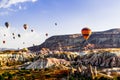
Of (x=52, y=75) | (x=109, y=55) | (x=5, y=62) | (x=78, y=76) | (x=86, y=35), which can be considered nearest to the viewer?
(x=86, y=35)

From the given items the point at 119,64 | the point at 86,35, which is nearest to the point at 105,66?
the point at 119,64

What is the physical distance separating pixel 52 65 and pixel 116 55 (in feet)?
118

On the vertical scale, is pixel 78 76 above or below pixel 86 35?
below

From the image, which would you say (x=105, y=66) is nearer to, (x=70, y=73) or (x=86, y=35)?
(x=70, y=73)

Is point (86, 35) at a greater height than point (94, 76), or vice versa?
point (86, 35)

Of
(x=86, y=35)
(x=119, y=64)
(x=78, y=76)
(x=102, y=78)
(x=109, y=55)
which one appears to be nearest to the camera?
(x=86, y=35)

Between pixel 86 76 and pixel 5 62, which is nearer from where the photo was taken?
pixel 86 76

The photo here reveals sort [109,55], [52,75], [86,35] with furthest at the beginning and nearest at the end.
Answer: [109,55] < [52,75] < [86,35]

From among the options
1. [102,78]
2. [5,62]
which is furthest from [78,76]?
[5,62]

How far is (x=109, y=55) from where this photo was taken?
167125mm

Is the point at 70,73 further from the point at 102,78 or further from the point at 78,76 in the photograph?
the point at 102,78

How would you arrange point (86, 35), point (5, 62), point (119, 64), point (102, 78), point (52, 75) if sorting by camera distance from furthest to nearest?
point (5, 62), point (119, 64), point (52, 75), point (102, 78), point (86, 35)

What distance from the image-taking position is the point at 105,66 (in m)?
161

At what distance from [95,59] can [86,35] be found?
90.7 metres
